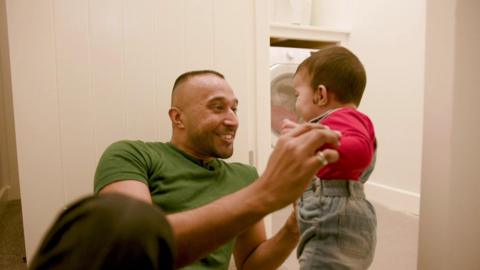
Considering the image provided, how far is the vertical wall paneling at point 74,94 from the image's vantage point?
1.20m

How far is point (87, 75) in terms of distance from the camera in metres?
1.24

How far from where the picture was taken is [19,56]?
1.15 metres

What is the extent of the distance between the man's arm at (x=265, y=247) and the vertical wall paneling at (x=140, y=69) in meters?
0.55

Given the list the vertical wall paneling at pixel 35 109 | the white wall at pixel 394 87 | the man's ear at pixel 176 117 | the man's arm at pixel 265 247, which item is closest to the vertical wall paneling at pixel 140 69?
the man's ear at pixel 176 117

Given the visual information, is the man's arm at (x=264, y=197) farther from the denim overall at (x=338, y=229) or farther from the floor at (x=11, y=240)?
the floor at (x=11, y=240)

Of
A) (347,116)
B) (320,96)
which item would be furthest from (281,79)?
(347,116)

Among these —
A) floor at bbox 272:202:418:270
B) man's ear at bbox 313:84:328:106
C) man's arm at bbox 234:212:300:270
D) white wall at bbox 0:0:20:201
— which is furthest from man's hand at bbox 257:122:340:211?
white wall at bbox 0:0:20:201

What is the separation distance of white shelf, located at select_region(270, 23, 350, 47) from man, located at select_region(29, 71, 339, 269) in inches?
55.5

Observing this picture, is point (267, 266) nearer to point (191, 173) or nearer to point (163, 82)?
point (191, 173)

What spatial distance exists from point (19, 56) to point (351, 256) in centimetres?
122

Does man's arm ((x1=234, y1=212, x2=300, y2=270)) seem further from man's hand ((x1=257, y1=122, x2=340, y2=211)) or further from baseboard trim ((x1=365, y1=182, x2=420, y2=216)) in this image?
baseboard trim ((x1=365, y1=182, x2=420, y2=216))

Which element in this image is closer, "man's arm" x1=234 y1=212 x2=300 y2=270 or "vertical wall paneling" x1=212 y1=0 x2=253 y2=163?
"man's arm" x1=234 y1=212 x2=300 y2=270

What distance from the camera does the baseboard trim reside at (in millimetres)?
2440

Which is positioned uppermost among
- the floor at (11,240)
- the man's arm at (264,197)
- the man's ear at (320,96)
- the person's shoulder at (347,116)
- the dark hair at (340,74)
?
the dark hair at (340,74)
